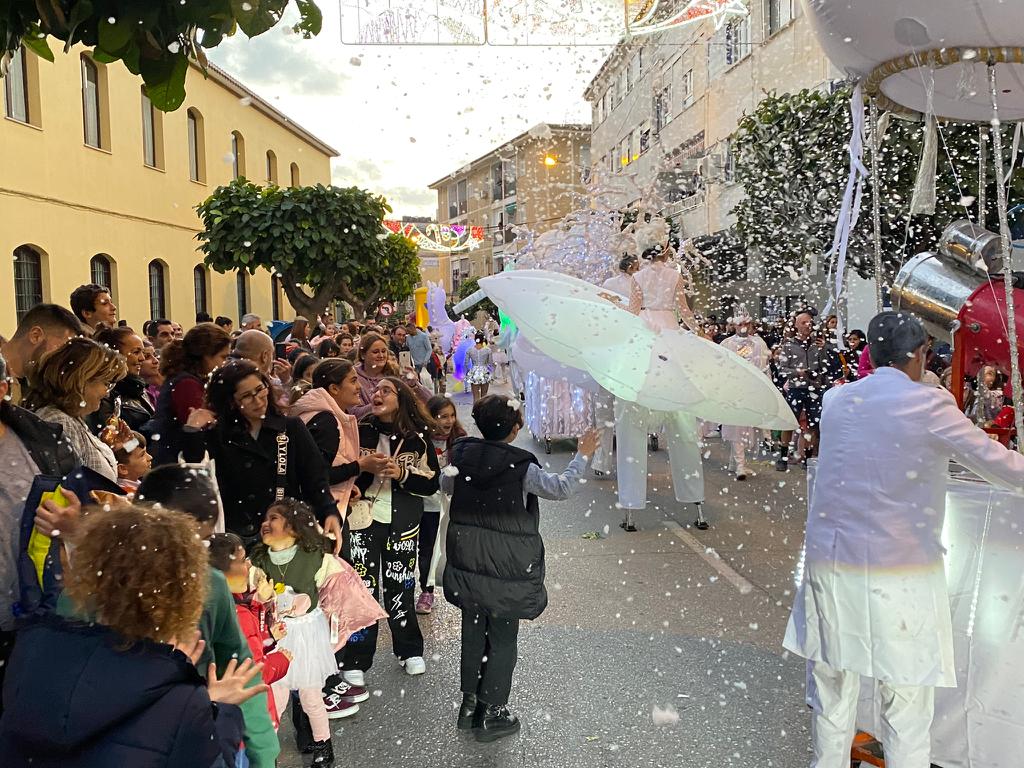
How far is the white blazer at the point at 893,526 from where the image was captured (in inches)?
117

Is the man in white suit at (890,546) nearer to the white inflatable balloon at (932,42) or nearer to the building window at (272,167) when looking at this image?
the white inflatable balloon at (932,42)

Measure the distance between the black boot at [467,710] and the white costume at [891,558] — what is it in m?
1.40

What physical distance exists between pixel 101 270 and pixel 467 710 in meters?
17.0

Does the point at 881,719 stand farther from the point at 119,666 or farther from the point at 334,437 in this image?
the point at 334,437

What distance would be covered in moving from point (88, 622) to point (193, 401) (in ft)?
8.36

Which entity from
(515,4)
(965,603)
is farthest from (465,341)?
(965,603)

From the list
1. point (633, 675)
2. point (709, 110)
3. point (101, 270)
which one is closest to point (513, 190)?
point (709, 110)

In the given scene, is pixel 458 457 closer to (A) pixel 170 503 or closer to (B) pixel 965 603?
(A) pixel 170 503

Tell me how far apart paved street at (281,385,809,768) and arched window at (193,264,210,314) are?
19575 millimetres

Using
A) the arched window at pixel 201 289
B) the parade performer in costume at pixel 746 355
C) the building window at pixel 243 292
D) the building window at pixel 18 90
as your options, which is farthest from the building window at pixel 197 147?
the parade performer in costume at pixel 746 355

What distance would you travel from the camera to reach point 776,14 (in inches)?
783

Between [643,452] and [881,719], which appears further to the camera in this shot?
[643,452]

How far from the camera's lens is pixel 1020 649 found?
9.95ft

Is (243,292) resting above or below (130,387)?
above
